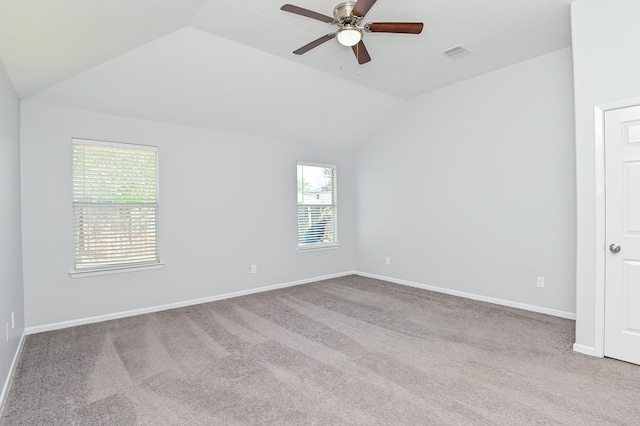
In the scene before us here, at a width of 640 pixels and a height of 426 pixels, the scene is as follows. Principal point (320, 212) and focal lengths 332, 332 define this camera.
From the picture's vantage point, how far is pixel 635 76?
2.61 metres

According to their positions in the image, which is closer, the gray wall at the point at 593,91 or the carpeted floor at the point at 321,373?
the carpeted floor at the point at 321,373

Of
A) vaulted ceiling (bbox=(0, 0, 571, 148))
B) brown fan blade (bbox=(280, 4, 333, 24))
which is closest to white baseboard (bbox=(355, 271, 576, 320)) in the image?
vaulted ceiling (bbox=(0, 0, 571, 148))

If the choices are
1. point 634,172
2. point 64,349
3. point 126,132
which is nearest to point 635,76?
point 634,172

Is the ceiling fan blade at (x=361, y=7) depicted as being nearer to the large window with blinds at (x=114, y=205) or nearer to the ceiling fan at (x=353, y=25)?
the ceiling fan at (x=353, y=25)

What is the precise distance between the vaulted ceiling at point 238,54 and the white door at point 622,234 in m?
1.26

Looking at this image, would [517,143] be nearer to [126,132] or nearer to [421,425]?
[421,425]

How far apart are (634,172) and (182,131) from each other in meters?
4.75

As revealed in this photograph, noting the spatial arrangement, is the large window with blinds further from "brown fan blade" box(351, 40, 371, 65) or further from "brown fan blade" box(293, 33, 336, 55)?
"brown fan blade" box(351, 40, 371, 65)

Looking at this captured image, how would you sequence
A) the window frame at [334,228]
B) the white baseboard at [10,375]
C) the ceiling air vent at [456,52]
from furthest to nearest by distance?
the window frame at [334,228], the ceiling air vent at [456,52], the white baseboard at [10,375]

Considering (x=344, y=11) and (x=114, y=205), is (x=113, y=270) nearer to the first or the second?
(x=114, y=205)

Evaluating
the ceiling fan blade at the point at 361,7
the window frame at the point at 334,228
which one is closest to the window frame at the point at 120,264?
the window frame at the point at 334,228

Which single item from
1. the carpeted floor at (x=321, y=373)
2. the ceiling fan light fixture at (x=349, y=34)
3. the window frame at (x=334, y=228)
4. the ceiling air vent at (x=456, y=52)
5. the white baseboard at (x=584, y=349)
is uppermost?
the ceiling air vent at (x=456, y=52)

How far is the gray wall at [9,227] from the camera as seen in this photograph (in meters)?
2.43

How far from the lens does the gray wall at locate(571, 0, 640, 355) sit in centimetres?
265
